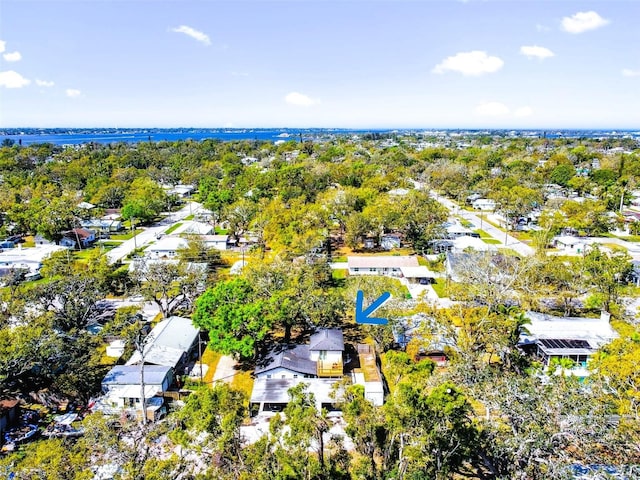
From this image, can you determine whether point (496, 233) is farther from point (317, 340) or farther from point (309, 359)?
point (309, 359)

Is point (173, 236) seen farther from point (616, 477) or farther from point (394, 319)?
point (616, 477)

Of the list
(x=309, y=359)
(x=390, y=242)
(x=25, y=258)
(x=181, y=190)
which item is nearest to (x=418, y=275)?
(x=390, y=242)

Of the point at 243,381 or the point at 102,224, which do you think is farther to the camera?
the point at 102,224

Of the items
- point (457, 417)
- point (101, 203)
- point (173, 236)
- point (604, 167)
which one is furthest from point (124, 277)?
point (604, 167)

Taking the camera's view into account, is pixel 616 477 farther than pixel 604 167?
No

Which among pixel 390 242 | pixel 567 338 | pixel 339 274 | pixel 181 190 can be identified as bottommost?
pixel 339 274

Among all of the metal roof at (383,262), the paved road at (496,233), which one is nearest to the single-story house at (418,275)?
the metal roof at (383,262)
